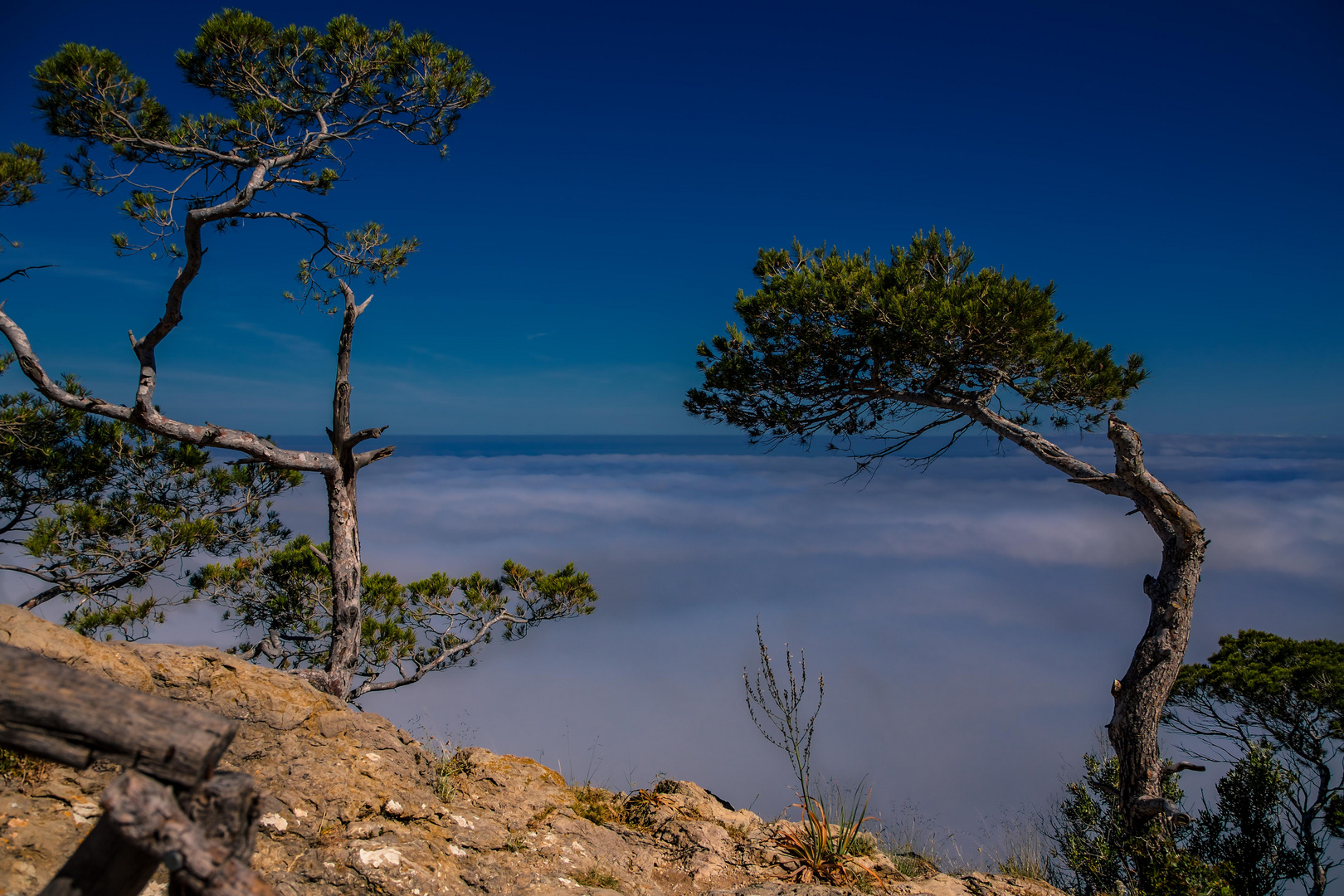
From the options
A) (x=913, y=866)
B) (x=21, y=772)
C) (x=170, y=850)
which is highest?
(x=170, y=850)

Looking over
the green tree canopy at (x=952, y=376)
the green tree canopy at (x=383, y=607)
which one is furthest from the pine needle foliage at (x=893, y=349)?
the green tree canopy at (x=383, y=607)

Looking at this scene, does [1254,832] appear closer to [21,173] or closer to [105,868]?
[105,868]

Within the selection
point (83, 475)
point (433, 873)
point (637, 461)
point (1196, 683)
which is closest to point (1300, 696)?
point (1196, 683)

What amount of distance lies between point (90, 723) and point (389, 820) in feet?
9.11

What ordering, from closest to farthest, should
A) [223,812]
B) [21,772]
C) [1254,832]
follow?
[223,812] → [21,772] → [1254,832]

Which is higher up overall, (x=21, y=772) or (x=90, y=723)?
(x=90, y=723)

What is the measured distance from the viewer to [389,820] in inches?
161

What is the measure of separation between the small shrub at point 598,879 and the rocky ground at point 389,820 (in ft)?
0.04

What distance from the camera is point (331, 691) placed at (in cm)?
609

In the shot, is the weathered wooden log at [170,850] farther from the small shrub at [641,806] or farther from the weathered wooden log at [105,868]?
the small shrub at [641,806]

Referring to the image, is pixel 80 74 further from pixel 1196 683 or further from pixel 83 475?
pixel 1196 683

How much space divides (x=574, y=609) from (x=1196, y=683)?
8.12 metres

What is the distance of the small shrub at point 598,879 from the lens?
420 centimetres

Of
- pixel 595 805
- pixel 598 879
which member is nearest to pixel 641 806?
pixel 595 805
